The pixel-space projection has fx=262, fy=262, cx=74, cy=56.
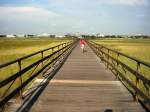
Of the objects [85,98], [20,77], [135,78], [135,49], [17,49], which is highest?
[20,77]

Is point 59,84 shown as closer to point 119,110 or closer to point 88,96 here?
point 88,96

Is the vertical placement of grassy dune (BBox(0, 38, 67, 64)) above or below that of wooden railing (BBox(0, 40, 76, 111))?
below

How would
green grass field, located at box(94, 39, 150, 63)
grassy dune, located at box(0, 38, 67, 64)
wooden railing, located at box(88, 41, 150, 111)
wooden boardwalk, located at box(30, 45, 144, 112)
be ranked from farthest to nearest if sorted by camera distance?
grassy dune, located at box(0, 38, 67, 64) → green grass field, located at box(94, 39, 150, 63) → wooden boardwalk, located at box(30, 45, 144, 112) → wooden railing, located at box(88, 41, 150, 111)

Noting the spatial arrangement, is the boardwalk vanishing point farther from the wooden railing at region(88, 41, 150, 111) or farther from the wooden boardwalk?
the wooden railing at region(88, 41, 150, 111)

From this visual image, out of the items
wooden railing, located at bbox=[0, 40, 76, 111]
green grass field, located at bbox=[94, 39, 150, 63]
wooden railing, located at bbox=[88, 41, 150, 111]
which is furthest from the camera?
green grass field, located at bbox=[94, 39, 150, 63]

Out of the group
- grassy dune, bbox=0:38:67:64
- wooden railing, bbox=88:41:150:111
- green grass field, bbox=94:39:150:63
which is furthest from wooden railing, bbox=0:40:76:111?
grassy dune, bbox=0:38:67:64

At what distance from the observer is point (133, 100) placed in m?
6.97

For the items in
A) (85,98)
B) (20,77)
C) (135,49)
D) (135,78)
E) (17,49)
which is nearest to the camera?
(20,77)

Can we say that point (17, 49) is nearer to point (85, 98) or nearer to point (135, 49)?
point (135, 49)

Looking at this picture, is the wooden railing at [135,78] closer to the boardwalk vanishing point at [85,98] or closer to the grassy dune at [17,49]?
the boardwalk vanishing point at [85,98]

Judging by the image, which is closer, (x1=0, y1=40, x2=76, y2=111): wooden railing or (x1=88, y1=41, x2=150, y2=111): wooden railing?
(x1=0, y1=40, x2=76, y2=111): wooden railing

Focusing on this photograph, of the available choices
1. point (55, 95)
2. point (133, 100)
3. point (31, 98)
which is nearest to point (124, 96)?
point (133, 100)

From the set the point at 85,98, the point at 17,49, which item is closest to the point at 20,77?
the point at 85,98

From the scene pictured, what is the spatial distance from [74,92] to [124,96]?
4.93 ft
